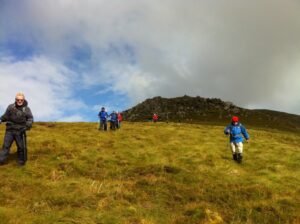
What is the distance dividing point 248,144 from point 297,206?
62.4 feet

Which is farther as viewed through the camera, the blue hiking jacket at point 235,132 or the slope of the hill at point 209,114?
the slope of the hill at point 209,114

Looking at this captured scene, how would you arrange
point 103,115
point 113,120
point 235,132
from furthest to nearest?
point 113,120
point 103,115
point 235,132

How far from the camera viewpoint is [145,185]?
1945cm

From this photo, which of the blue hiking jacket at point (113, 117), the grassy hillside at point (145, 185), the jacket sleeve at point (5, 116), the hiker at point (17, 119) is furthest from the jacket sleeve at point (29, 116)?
the blue hiking jacket at point (113, 117)

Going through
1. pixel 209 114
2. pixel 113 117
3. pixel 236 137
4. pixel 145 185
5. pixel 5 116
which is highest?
pixel 209 114

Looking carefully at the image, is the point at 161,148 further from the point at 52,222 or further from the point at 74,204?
the point at 52,222

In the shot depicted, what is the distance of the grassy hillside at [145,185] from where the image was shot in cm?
1490

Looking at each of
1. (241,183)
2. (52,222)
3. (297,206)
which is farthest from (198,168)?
(52,222)

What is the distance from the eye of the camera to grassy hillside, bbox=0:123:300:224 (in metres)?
14.9

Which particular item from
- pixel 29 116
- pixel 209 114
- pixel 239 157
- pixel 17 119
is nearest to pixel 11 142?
pixel 17 119

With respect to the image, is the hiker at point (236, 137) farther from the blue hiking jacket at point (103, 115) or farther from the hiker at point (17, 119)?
the blue hiking jacket at point (103, 115)

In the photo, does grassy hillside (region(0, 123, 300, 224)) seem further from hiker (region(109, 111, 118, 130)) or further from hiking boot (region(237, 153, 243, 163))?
hiker (region(109, 111, 118, 130))

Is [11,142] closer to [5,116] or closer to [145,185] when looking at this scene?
[5,116]

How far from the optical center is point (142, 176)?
21.6 metres
